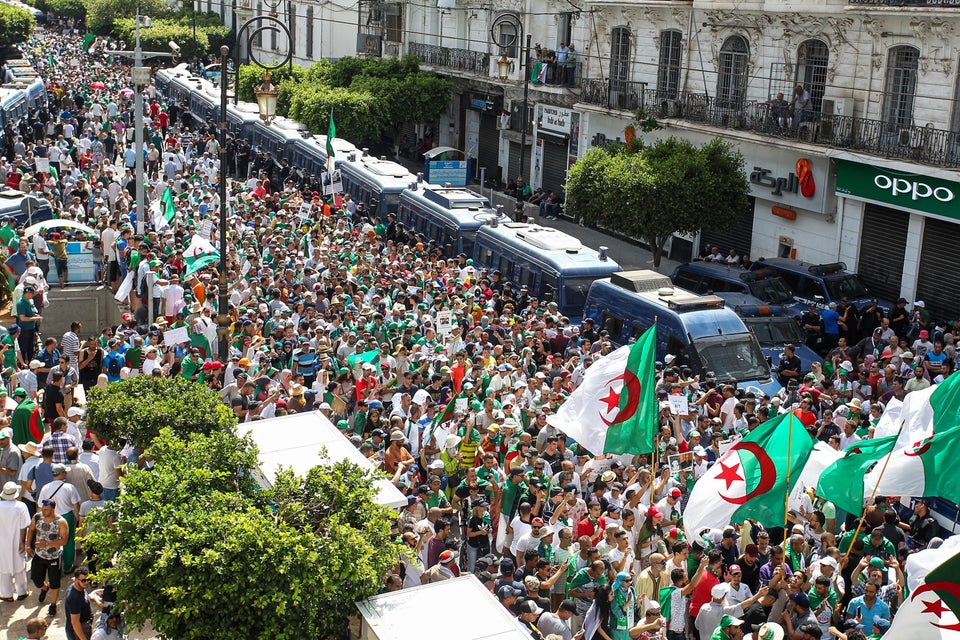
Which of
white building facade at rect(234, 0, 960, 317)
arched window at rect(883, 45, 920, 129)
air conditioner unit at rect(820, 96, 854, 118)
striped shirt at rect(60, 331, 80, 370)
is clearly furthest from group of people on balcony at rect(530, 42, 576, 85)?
striped shirt at rect(60, 331, 80, 370)

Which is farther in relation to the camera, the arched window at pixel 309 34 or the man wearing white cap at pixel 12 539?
the arched window at pixel 309 34

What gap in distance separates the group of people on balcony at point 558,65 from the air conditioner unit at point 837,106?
1121 cm

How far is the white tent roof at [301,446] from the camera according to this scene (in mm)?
11491

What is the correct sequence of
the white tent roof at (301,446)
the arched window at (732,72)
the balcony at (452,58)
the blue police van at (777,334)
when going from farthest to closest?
the balcony at (452,58)
the arched window at (732,72)
the blue police van at (777,334)
the white tent roof at (301,446)

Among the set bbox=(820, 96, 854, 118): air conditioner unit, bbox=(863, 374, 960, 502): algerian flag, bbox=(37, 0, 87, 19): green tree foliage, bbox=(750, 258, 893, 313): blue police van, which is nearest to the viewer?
bbox=(863, 374, 960, 502): algerian flag

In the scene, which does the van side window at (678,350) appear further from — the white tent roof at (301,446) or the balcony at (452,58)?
the balcony at (452,58)

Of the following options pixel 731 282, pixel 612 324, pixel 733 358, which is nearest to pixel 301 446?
pixel 733 358

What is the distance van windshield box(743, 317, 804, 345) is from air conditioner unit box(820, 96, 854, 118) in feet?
26.9

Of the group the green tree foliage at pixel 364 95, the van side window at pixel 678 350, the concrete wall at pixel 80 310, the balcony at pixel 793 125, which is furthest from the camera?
the green tree foliage at pixel 364 95

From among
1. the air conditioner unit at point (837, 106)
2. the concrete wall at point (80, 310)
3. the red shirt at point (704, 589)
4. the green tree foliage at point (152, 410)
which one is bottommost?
the concrete wall at point (80, 310)

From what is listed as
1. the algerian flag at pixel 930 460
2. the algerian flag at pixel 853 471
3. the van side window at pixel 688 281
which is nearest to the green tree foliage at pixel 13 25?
the van side window at pixel 688 281

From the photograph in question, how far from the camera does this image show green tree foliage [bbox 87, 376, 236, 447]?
12.4 m

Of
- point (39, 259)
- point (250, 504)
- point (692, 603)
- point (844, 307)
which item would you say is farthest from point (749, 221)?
point (250, 504)

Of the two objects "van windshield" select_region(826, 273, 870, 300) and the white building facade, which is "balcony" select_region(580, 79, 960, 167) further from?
"van windshield" select_region(826, 273, 870, 300)
